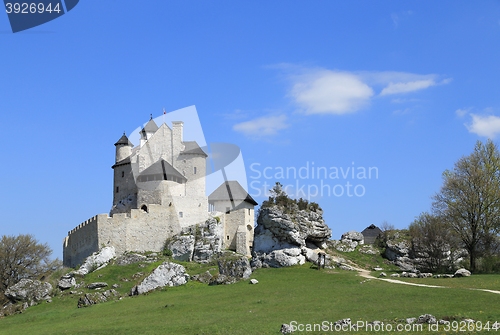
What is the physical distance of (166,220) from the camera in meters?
60.2

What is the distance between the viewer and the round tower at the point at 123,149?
2788 inches

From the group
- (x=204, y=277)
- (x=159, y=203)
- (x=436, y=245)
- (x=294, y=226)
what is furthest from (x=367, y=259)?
(x=159, y=203)

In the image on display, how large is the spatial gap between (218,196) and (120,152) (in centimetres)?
1392

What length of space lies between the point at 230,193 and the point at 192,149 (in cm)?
682

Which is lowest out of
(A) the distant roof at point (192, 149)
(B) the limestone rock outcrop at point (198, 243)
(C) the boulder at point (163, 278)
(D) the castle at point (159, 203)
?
(C) the boulder at point (163, 278)

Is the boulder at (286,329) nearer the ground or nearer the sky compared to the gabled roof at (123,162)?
nearer the ground

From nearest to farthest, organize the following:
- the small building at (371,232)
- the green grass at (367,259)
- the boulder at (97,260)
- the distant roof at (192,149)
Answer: the green grass at (367,259)
the boulder at (97,260)
the distant roof at (192,149)
the small building at (371,232)

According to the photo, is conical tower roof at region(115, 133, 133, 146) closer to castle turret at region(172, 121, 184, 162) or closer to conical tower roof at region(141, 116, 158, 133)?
conical tower roof at region(141, 116, 158, 133)

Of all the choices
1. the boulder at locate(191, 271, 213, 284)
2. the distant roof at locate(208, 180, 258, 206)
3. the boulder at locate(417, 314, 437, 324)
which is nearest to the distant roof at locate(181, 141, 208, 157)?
the distant roof at locate(208, 180, 258, 206)

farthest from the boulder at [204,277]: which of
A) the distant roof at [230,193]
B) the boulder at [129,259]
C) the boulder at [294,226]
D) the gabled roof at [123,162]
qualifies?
the gabled roof at [123,162]

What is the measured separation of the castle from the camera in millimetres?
58781

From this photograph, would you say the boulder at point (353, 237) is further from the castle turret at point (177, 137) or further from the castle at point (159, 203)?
the castle turret at point (177, 137)

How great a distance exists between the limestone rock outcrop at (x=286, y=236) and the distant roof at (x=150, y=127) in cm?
2630

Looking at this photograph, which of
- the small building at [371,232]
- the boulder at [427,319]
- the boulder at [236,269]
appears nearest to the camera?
the boulder at [427,319]
